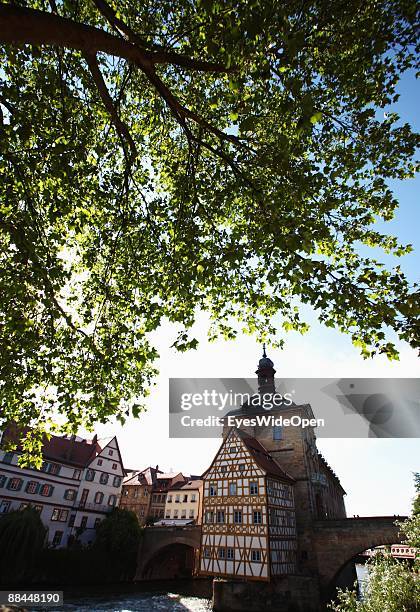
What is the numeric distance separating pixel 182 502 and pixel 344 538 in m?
25.5

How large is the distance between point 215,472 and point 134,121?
2657cm

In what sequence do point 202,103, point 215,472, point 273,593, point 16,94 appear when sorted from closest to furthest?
point 16,94 < point 202,103 < point 273,593 < point 215,472

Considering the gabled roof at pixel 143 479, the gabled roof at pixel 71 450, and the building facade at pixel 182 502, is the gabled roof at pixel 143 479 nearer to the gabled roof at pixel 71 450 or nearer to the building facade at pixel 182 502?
the building facade at pixel 182 502

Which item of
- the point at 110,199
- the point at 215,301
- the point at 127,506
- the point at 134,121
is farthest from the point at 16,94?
the point at 127,506

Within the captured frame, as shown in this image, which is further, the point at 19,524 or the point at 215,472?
the point at 215,472

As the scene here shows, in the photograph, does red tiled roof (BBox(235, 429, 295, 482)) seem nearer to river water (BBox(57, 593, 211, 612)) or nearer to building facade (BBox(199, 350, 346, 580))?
building facade (BBox(199, 350, 346, 580))

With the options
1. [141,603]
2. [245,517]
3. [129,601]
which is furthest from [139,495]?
[245,517]

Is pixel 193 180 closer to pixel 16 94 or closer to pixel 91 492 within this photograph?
pixel 16 94

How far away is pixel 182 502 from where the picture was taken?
46.1 meters

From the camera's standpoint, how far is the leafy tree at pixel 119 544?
32.0m

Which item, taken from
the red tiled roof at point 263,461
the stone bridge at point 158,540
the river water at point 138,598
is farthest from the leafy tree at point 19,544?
the red tiled roof at point 263,461

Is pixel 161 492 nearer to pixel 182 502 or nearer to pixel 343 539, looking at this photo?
pixel 182 502

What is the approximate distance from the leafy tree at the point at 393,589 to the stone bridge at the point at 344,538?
598 inches

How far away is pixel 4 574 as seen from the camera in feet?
79.9
